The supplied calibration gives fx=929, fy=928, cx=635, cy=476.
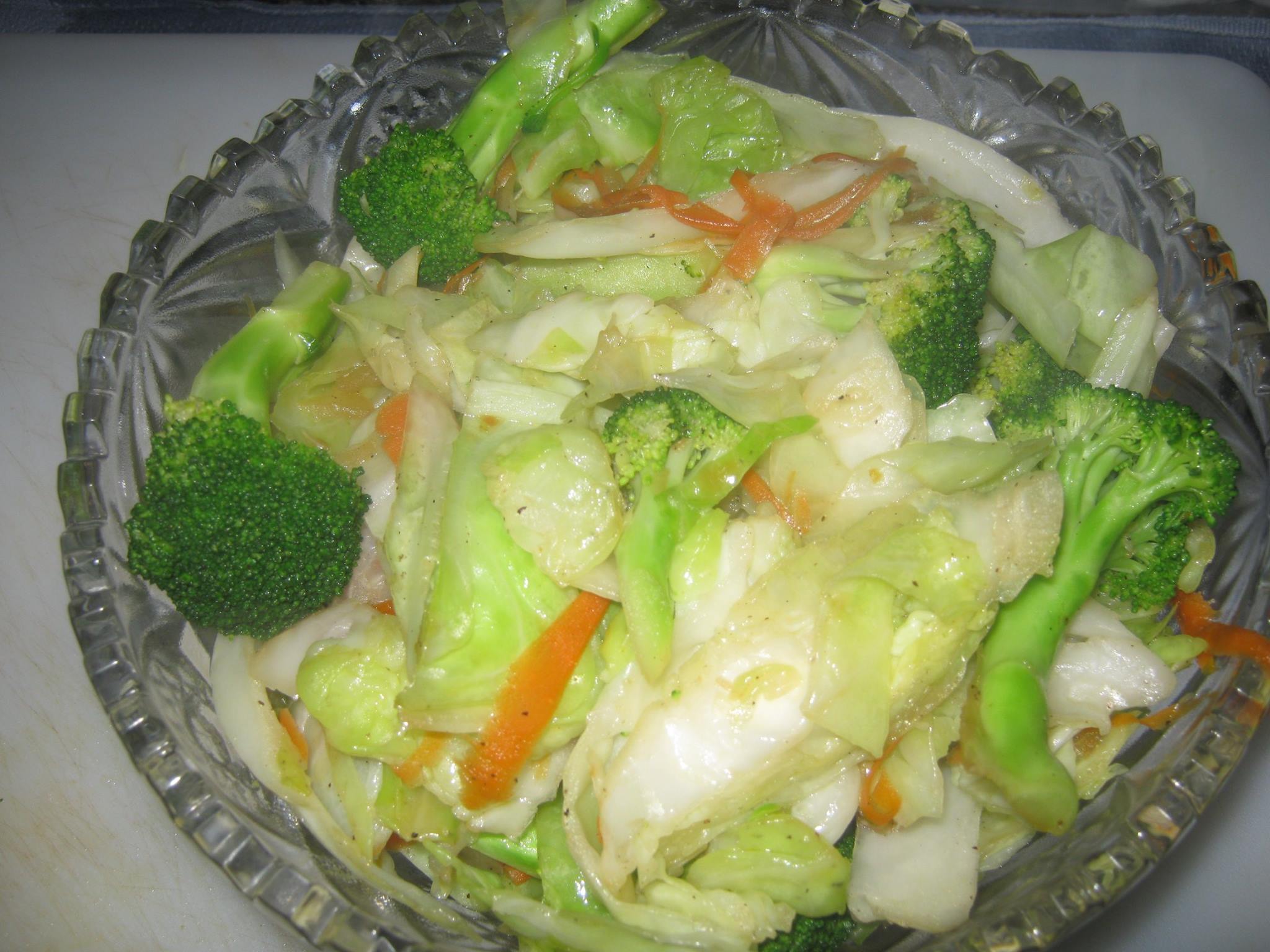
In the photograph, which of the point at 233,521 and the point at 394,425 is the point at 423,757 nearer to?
the point at 233,521

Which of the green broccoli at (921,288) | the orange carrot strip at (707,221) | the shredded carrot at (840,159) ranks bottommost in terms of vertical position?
the green broccoli at (921,288)

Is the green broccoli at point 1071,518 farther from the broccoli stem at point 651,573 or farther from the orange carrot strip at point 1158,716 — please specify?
the broccoli stem at point 651,573

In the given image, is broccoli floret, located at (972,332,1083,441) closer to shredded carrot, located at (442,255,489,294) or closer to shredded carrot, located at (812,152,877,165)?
shredded carrot, located at (812,152,877,165)

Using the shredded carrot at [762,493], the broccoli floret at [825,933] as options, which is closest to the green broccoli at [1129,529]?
the shredded carrot at [762,493]

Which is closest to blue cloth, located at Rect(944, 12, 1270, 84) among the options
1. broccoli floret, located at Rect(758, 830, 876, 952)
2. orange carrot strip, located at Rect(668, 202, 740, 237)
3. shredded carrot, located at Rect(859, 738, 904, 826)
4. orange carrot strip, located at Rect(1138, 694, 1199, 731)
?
orange carrot strip, located at Rect(668, 202, 740, 237)

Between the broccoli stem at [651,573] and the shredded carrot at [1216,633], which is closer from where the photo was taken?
the broccoli stem at [651,573]

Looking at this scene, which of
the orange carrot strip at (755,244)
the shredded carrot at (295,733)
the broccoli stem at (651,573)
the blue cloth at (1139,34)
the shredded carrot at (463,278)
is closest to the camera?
the broccoli stem at (651,573)
